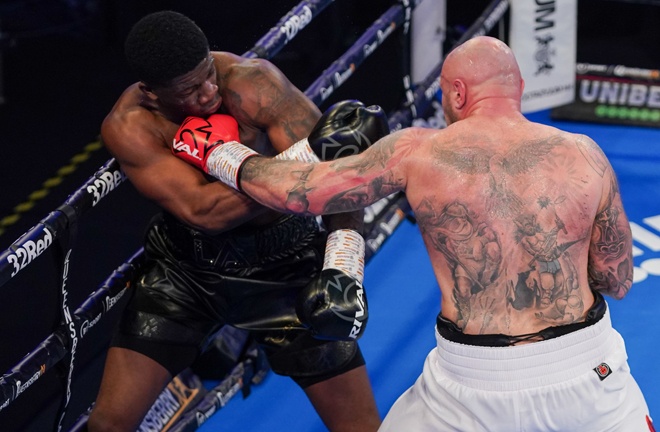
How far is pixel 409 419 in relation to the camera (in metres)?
3.06

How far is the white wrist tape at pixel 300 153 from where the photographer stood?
3383 millimetres

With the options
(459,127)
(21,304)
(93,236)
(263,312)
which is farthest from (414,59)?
(459,127)

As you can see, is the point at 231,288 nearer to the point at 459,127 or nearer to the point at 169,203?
the point at 169,203

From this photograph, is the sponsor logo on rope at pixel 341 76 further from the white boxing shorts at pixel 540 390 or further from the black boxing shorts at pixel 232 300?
the white boxing shorts at pixel 540 390

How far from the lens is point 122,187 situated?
6250 mm

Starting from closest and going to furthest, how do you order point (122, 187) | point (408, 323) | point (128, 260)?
point (128, 260)
point (408, 323)
point (122, 187)

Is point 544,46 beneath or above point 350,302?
beneath

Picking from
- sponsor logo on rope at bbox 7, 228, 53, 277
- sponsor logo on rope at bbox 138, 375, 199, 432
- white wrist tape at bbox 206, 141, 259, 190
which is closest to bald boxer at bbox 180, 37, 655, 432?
white wrist tape at bbox 206, 141, 259, 190

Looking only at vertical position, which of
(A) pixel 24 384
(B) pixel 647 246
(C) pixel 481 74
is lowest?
(B) pixel 647 246

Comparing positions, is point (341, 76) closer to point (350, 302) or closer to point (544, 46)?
point (544, 46)

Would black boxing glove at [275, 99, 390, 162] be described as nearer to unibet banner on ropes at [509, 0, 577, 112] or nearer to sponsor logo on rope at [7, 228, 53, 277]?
sponsor logo on rope at [7, 228, 53, 277]

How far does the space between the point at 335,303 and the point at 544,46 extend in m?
3.57

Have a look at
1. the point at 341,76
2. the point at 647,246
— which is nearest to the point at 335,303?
the point at 341,76

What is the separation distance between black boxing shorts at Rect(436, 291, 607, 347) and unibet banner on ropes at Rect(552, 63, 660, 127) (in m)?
3.69
